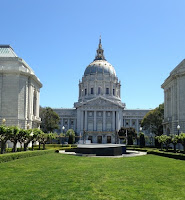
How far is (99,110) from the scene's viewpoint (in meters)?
112

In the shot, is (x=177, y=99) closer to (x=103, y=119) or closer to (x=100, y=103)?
(x=103, y=119)

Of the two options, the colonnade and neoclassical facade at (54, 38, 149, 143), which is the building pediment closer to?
neoclassical facade at (54, 38, 149, 143)

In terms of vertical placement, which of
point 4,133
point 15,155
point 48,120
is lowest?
point 15,155

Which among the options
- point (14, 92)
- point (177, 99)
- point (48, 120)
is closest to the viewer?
point (14, 92)

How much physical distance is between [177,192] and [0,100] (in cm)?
4982

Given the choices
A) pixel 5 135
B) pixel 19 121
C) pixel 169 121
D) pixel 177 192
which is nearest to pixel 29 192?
pixel 177 192

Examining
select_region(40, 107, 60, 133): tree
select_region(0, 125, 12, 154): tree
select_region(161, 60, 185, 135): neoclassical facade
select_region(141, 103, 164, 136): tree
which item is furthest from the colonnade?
select_region(0, 125, 12, 154): tree

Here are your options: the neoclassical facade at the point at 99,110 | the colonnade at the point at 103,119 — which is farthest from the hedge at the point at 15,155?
the colonnade at the point at 103,119

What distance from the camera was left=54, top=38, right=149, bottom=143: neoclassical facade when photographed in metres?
111

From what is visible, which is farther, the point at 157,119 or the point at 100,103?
the point at 100,103

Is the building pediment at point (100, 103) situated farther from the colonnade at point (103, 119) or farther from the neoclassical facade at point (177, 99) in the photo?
the neoclassical facade at point (177, 99)

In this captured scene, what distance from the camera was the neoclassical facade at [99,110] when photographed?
110625mm

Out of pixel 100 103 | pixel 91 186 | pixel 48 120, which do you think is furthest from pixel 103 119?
pixel 91 186

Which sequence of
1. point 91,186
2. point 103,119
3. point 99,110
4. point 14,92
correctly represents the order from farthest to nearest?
point 99,110 < point 103,119 < point 14,92 < point 91,186
